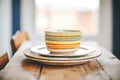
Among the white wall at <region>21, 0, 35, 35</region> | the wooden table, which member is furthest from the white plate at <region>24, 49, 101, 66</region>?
the white wall at <region>21, 0, 35, 35</region>

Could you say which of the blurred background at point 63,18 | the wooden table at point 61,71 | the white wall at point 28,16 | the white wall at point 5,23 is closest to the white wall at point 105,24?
the blurred background at point 63,18

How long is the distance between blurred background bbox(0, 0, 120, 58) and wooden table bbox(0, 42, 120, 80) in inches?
67.7

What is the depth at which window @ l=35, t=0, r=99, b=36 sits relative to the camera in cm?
292

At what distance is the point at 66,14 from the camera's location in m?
→ 2.98

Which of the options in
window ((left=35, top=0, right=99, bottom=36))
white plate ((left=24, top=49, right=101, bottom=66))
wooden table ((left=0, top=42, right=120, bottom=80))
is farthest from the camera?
window ((left=35, top=0, right=99, bottom=36))

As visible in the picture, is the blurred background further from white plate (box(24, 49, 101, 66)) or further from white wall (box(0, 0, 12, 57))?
white plate (box(24, 49, 101, 66))

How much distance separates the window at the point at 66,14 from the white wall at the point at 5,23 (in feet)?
0.98

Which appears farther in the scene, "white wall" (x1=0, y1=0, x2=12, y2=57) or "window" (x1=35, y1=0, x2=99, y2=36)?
"window" (x1=35, y1=0, x2=99, y2=36)

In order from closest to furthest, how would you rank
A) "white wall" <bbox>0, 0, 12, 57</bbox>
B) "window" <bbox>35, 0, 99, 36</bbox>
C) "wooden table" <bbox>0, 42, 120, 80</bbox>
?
"wooden table" <bbox>0, 42, 120, 80</bbox>
"white wall" <bbox>0, 0, 12, 57</bbox>
"window" <bbox>35, 0, 99, 36</bbox>

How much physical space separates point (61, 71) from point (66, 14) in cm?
205

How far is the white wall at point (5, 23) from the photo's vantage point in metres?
2.80

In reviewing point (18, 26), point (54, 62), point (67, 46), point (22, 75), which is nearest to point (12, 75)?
point (22, 75)

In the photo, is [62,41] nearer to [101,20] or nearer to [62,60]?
[62,60]

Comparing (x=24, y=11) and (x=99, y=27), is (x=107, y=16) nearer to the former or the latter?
(x=99, y=27)
